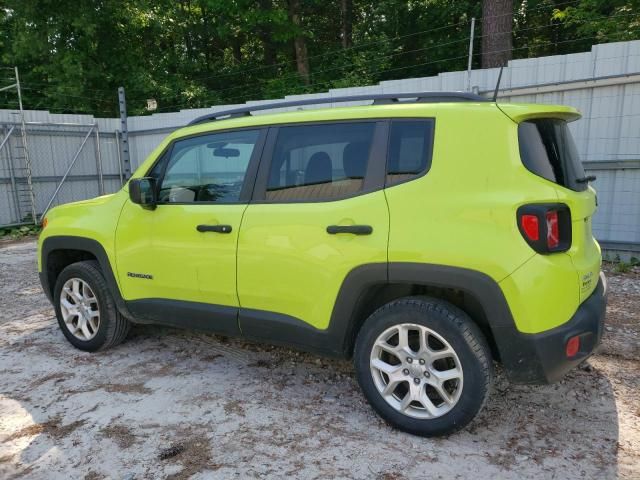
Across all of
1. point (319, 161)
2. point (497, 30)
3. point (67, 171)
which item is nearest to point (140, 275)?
point (319, 161)

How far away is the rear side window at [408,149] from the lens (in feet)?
9.12

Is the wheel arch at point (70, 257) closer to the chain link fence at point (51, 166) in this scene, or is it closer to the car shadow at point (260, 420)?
the car shadow at point (260, 420)

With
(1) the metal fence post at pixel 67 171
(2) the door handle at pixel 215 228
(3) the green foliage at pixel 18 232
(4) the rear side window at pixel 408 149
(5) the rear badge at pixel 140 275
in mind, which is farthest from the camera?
(1) the metal fence post at pixel 67 171

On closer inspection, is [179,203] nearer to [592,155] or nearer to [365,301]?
[365,301]

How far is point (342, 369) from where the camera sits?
3773 millimetres

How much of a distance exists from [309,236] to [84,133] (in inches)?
474

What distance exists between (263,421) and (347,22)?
1960cm

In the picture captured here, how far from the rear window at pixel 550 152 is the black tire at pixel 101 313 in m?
3.30

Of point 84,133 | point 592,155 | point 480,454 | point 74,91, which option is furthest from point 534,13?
point 480,454

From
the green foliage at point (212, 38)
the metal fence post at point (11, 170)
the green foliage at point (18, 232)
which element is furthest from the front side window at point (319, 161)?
the green foliage at point (212, 38)

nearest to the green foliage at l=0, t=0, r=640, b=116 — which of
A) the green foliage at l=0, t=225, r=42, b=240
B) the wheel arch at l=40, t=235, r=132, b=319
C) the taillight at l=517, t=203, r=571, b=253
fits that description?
the green foliage at l=0, t=225, r=42, b=240

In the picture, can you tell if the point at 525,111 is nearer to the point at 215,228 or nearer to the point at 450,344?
the point at 450,344

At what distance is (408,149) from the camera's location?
2.84m

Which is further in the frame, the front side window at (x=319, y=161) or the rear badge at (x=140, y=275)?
the rear badge at (x=140, y=275)
